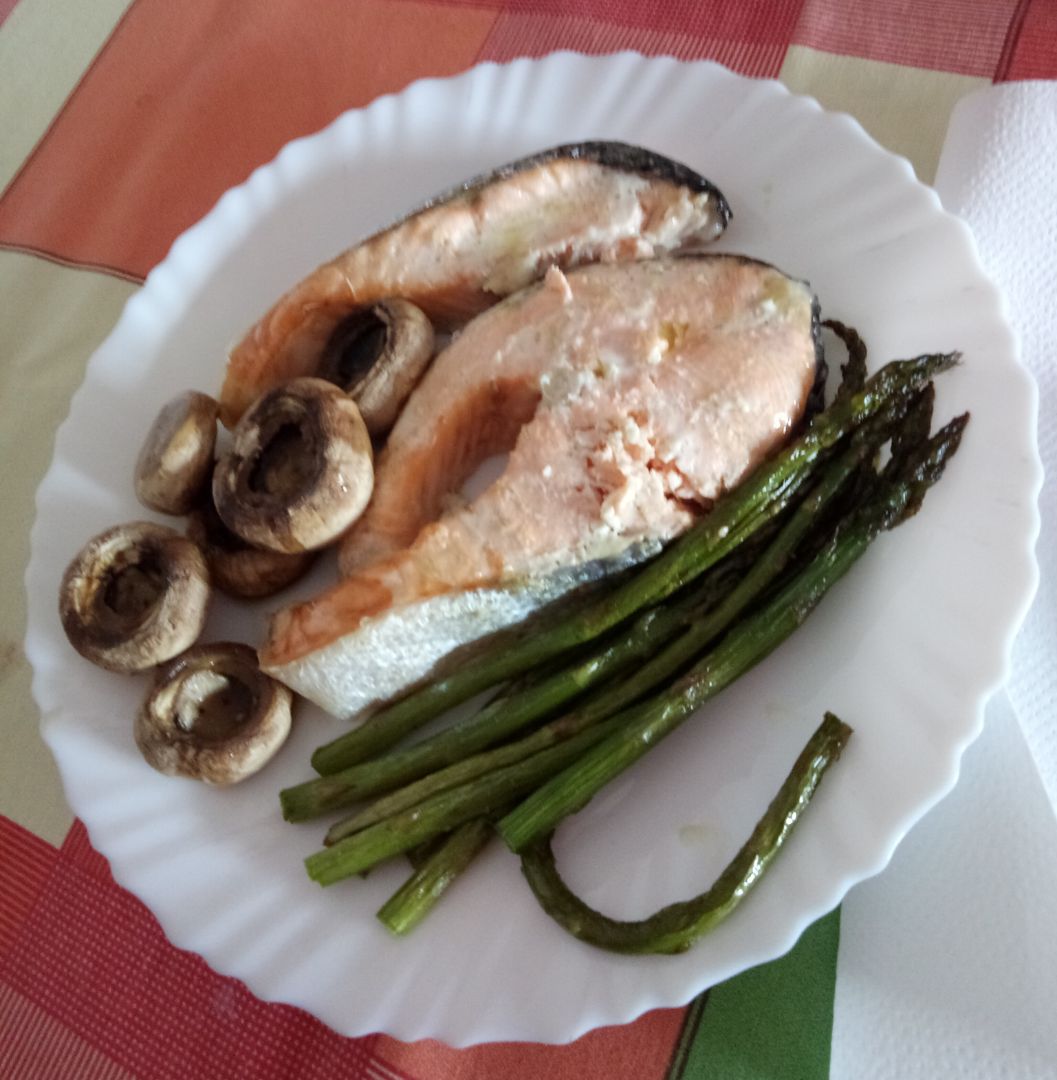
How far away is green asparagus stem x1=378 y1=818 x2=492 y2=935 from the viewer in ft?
5.40

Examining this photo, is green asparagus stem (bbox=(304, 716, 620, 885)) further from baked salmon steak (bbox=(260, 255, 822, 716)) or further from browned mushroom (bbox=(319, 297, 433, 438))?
browned mushroom (bbox=(319, 297, 433, 438))

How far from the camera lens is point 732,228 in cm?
212

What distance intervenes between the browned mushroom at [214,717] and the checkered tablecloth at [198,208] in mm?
463

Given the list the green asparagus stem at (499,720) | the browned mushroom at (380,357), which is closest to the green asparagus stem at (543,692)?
the green asparagus stem at (499,720)

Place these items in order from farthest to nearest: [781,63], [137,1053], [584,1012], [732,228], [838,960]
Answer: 1. [781,63]
2. [732,228]
3. [137,1053]
4. [838,960]
5. [584,1012]

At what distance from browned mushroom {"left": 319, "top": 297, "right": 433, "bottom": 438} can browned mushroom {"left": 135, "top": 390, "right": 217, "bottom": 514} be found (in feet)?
1.03

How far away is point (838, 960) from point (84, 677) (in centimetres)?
163

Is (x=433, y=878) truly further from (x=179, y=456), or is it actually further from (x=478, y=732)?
(x=179, y=456)

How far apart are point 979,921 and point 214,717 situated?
4.90 ft

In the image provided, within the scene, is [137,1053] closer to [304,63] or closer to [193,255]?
[193,255]

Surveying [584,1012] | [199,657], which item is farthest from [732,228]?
[584,1012]

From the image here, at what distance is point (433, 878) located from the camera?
1.66 m

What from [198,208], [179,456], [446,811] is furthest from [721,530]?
[198,208]

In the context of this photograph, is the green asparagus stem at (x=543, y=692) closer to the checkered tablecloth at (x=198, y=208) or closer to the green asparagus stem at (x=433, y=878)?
the green asparagus stem at (x=433, y=878)
